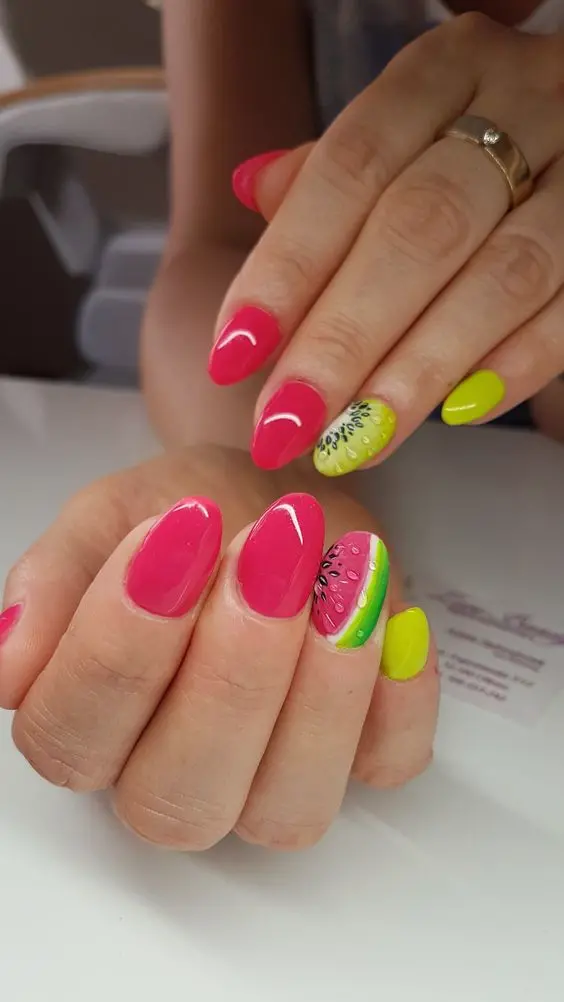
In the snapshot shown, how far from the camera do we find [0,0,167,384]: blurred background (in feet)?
2.48

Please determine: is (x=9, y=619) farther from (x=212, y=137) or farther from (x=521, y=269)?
(x=212, y=137)

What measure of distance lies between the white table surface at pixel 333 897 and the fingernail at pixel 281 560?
12 centimetres

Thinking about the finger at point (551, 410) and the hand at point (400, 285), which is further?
the finger at point (551, 410)

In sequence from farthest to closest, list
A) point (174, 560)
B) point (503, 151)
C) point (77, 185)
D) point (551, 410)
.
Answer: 1. point (77, 185)
2. point (551, 410)
3. point (503, 151)
4. point (174, 560)

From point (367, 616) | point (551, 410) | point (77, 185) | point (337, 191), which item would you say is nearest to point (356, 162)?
point (337, 191)

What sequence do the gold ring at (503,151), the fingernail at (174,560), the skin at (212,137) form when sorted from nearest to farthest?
the fingernail at (174,560) < the gold ring at (503,151) < the skin at (212,137)

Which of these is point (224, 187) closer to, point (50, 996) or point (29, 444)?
point (29, 444)

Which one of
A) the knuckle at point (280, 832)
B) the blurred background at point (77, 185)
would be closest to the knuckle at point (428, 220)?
the knuckle at point (280, 832)

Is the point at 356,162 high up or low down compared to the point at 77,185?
up

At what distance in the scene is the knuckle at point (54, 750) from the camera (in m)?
0.33

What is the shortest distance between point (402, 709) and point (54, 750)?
0.45 feet

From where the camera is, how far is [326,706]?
1.07 feet

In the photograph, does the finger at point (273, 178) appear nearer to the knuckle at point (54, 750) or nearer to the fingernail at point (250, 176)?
the fingernail at point (250, 176)

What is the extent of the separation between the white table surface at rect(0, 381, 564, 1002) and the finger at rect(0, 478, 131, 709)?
0.07m
